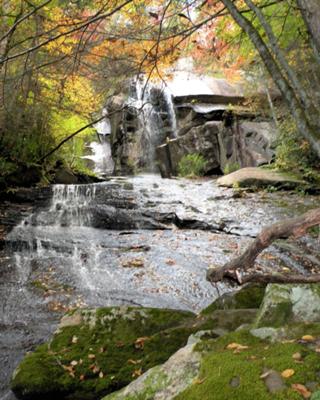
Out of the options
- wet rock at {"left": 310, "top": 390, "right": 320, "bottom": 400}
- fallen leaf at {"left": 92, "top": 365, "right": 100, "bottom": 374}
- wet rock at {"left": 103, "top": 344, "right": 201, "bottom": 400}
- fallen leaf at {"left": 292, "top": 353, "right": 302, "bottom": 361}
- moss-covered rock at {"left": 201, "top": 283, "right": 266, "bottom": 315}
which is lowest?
fallen leaf at {"left": 92, "top": 365, "right": 100, "bottom": 374}

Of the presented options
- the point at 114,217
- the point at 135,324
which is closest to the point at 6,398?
the point at 135,324

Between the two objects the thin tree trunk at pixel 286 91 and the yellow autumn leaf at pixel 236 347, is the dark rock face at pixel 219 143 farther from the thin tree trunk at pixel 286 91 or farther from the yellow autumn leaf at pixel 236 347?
the yellow autumn leaf at pixel 236 347

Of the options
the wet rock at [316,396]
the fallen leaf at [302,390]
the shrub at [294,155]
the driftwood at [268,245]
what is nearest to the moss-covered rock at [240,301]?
the driftwood at [268,245]

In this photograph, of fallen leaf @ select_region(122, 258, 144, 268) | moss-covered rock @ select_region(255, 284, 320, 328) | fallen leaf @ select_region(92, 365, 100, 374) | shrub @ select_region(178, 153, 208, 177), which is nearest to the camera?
moss-covered rock @ select_region(255, 284, 320, 328)

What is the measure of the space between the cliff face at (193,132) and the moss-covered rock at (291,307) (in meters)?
12.9

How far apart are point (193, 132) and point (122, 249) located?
435 inches

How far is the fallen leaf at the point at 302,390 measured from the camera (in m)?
1.57

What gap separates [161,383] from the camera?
6.61 ft

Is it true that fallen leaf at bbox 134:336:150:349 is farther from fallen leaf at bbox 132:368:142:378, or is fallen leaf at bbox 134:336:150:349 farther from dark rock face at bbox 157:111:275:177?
dark rock face at bbox 157:111:275:177

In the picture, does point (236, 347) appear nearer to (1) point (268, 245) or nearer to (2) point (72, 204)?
(1) point (268, 245)

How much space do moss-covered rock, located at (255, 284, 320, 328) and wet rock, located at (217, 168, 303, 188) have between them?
9.42 metres

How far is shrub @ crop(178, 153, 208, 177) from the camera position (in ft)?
54.4

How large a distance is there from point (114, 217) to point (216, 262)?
3.73 meters

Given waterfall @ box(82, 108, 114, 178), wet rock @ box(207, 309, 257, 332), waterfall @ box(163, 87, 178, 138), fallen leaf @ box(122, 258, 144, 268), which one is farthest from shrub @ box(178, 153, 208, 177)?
wet rock @ box(207, 309, 257, 332)
